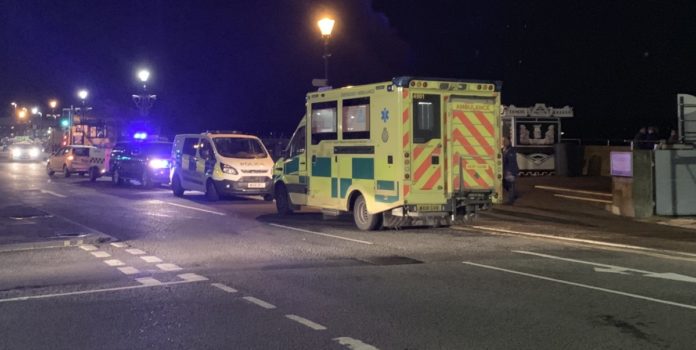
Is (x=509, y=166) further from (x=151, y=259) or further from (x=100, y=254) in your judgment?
(x=100, y=254)

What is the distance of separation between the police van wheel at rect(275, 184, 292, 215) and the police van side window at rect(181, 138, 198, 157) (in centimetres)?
565

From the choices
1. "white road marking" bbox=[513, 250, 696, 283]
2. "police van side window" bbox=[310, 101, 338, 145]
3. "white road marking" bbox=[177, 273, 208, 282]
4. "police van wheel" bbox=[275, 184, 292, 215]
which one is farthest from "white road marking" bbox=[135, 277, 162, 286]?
"police van wheel" bbox=[275, 184, 292, 215]

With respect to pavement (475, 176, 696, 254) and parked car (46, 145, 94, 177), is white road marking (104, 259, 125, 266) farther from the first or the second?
parked car (46, 145, 94, 177)

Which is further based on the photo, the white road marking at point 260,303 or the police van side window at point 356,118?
the police van side window at point 356,118

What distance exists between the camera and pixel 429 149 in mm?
14148

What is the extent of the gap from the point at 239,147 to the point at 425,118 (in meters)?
9.51

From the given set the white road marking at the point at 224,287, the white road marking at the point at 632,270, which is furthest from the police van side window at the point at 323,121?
the white road marking at the point at 224,287

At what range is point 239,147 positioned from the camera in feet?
73.5

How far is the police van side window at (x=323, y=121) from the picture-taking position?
15633mm

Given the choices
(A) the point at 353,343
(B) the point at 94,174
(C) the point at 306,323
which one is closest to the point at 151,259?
(C) the point at 306,323

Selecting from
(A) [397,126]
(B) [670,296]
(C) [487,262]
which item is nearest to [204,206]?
(A) [397,126]

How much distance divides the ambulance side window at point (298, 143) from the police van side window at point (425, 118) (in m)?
3.47

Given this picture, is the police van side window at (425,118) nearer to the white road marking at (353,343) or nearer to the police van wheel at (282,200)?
the police van wheel at (282,200)

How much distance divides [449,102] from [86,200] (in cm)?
1266
